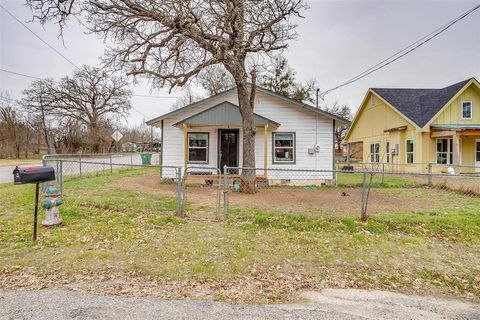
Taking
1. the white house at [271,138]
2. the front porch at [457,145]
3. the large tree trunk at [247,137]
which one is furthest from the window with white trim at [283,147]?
the front porch at [457,145]

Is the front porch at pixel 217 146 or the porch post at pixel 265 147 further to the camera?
the front porch at pixel 217 146

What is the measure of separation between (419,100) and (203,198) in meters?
19.9

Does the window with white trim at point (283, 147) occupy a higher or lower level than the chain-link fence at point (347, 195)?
higher

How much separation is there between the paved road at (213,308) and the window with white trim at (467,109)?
65.9 feet

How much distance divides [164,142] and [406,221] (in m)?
10.4

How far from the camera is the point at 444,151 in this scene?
58.1 ft

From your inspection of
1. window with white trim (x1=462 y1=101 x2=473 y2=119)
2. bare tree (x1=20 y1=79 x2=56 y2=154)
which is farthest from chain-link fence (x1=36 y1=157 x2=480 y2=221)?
bare tree (x1=20 y1=79 x2=56 y2=154)

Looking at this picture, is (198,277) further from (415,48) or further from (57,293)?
(415,48)

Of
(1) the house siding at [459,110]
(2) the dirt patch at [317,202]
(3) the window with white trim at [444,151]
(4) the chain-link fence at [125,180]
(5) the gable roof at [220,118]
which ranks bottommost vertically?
(2) the dirt patch at [317,202]

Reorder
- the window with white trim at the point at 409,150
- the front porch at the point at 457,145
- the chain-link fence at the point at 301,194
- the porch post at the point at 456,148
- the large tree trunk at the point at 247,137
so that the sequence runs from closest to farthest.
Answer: the chain-link fence at the point at 301,194 < the large tree trunk at the point at 247,137 < the porch post at the point at 456,148 < the front porch at the point at 457,145 < the window with white trim at the point at 409,150

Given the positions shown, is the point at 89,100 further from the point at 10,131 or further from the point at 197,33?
the point at 197,33

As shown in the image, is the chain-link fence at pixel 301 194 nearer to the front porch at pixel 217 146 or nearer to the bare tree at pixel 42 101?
the front porch at pixel 217 146

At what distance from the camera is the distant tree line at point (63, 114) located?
3306 centimetres

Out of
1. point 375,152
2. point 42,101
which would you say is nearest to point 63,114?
point 42,101
